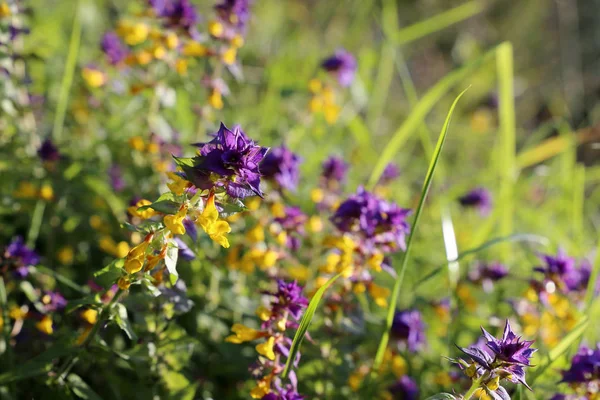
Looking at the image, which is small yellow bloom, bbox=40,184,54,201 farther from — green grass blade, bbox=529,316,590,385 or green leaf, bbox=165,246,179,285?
green grass blade, bbox=529,316,590,385

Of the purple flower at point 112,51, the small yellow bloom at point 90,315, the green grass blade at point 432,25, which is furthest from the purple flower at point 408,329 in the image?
the purple flower at point 112,51

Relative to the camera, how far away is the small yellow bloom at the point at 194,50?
1.75m

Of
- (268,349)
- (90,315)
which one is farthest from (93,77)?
(268,349)

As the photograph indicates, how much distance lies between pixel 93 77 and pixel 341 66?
99 centimetres

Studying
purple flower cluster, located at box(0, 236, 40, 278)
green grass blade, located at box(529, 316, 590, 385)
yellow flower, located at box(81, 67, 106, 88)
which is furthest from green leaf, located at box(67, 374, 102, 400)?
yellow flower, located at box(81, 67, 106, 88)

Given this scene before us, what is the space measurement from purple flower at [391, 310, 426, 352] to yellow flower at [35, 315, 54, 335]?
34.7 inches

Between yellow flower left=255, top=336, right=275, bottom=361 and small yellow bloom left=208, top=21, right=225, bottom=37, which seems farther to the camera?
small yellow bloom left=208, top=21, right=225, bottom=37

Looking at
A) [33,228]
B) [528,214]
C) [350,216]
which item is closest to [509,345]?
[350,216]

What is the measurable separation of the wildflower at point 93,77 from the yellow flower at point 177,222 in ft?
4.52

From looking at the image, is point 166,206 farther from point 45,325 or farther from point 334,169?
point 334,169

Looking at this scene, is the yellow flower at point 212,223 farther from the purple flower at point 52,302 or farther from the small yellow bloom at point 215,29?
the small yellow bloom at point 215,29

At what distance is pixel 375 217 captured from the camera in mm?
1397

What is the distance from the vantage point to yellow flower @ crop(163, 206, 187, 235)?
963 millimetres

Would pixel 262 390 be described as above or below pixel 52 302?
below
